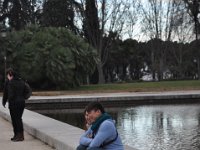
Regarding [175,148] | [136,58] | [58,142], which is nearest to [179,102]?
[175,148]

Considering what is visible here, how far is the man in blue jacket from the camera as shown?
5887 mm

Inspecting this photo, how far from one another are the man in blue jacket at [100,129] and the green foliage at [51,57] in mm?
35455

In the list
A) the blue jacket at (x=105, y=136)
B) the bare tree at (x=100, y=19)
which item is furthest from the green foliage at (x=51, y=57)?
the blue jacket at (x=105, y=136)

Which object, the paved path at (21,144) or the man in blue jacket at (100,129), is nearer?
the man in blue jacket at (100,129)

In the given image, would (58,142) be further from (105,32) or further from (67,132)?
(105,32)

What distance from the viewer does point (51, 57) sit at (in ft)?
137

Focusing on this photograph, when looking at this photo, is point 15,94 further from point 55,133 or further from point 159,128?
point 159,128

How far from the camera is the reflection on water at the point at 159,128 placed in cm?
1354

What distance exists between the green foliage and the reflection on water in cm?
1781

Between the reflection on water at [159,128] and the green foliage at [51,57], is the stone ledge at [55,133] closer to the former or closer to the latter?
the reflection on water at [159,128]

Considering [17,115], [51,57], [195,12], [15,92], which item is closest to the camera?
[15,92]

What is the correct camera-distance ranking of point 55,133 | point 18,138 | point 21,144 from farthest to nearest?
1. point 18,138
2. point 55,133
3. point 21,144

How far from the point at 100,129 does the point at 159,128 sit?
38.9 ft

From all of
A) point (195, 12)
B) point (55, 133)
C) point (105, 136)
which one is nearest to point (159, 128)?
point (55, 133)
